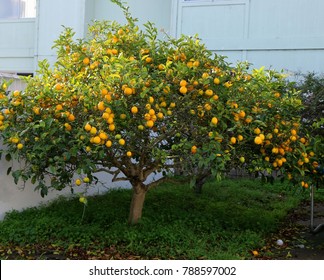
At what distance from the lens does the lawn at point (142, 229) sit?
16.3ft

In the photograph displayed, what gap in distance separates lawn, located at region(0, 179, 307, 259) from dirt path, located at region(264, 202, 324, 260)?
0.48 ft

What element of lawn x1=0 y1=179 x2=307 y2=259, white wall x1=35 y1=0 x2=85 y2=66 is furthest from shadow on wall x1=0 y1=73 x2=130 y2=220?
white wall x1=35 y1=0 x2=85 y2=66

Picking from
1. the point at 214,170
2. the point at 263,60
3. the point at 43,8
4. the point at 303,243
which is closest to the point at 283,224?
the point at 303,243

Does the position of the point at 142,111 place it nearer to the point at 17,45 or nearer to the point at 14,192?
the point at 14,192

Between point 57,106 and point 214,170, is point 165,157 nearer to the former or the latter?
point 214,170

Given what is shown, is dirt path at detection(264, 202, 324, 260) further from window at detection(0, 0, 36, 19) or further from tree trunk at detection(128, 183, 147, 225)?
window at detection(0, 0, 36, 19)

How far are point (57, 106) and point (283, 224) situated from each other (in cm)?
387

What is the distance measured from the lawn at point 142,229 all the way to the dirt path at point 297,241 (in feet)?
0.48

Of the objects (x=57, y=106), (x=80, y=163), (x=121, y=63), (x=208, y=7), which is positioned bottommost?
(x=80, y=163)

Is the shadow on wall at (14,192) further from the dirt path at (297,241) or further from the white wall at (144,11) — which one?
the white wall at (144,11)

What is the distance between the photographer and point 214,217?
643 centimetres

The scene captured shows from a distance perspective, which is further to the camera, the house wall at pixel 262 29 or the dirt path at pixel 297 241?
the house wall at pixel 262 29

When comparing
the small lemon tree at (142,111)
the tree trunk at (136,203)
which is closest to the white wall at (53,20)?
the small lemon tree at (142,111)

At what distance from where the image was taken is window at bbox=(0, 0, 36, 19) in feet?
40.8
